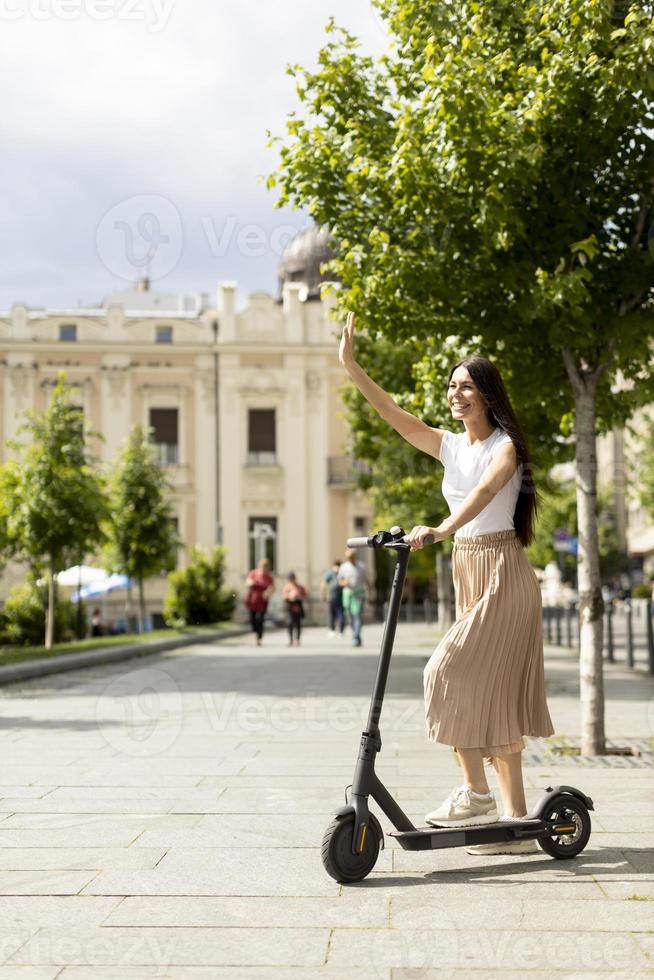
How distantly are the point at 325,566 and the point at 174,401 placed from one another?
878 centimetres

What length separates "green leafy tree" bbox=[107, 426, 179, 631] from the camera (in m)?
32.6

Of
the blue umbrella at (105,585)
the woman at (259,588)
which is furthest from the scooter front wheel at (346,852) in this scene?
the blue umbrella at (105,585)

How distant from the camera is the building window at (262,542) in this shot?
155ft

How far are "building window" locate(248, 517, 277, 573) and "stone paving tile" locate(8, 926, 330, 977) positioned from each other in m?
43.2

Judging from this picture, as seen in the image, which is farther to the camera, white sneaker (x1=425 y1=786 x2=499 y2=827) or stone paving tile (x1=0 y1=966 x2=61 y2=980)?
white sneaker (x1=425 y1=786 x2=499 y2=827)

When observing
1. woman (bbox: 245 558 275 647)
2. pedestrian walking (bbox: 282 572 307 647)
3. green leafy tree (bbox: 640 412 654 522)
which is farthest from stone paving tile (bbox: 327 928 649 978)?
green leafy tree (bbox: 640 412 654 522)

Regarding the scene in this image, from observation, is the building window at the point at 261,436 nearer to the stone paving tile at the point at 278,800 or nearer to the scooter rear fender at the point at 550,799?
the stone paving tile at the point at 278,800

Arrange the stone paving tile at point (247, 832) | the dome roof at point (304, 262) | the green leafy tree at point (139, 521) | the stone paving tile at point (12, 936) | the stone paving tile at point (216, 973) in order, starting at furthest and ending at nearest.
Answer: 1. the dome roof at point (304, 262)
2. the green leafy tree at point (139, 521)
3. the stone paving tile at point (247, 832)
4. the stone paving tile at point (12, 936)
5. the stone paving tile at point (216, 973)

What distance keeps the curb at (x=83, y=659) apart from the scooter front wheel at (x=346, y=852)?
9.96 meters

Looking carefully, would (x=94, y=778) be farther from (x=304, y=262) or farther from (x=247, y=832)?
(x=304, y=262)

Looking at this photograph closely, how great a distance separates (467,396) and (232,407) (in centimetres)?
4310

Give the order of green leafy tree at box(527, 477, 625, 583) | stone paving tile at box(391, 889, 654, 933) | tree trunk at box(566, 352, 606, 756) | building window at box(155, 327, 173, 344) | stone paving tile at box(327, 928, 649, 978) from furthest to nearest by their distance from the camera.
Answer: green leafy tree at box(527, 477, 625, 583), building window at box(155, 327, 173, 344), tree trunk at box(566, 352, 606, 756), stone paving tile at box(391, 889, 654, 933), stone paving tile at box(327, 928, 649, 978)

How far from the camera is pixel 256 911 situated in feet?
13.1

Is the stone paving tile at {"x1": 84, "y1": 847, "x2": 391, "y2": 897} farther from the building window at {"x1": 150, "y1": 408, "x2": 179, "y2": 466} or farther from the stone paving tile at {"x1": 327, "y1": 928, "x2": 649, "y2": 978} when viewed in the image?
the building window at {"x1": 150, "y1": 408, "x2": 179, "y2": 466}
